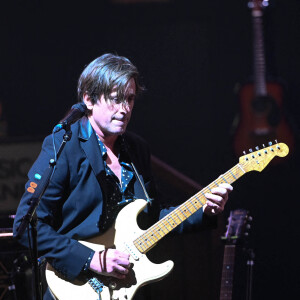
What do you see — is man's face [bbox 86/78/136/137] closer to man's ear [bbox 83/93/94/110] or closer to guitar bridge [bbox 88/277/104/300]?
man's ear [bbox 83/93/94/110]

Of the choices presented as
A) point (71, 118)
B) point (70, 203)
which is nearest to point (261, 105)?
point (70, 203)

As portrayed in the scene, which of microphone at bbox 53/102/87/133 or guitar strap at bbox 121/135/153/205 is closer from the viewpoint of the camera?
microphone at bbox 53/102/87/133

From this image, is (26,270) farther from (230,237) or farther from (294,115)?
(294,115)

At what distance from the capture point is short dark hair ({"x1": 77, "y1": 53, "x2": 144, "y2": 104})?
3.04m

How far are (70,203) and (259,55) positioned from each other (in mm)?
2364

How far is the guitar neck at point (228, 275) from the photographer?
405 cm

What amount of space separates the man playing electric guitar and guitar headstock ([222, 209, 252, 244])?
3.68 ft

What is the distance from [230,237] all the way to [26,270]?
1.58m

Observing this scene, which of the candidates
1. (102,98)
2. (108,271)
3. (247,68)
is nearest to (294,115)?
(247,68)

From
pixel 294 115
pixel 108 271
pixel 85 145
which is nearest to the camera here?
pixel 108 271

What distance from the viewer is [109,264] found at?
9.37ft

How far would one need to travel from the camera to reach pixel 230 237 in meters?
4.21

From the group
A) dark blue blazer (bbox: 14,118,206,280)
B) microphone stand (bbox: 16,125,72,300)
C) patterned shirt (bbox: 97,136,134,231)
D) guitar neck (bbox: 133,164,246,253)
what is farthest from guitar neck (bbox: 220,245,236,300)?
microphone stand (bbox: 16,125,72,300)

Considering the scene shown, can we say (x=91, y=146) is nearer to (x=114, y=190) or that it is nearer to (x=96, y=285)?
(x=114, y=190)
